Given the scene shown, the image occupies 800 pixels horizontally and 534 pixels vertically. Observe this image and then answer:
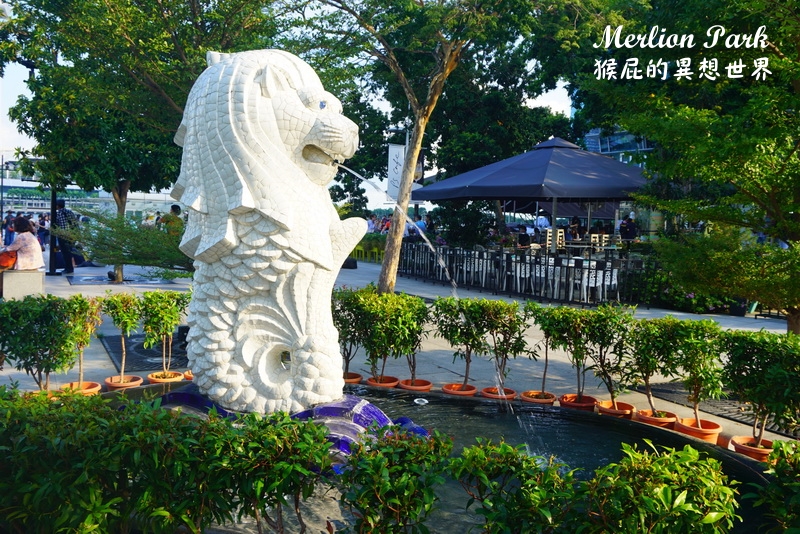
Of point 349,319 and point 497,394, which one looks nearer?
point 497,394

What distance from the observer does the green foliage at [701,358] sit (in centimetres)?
532

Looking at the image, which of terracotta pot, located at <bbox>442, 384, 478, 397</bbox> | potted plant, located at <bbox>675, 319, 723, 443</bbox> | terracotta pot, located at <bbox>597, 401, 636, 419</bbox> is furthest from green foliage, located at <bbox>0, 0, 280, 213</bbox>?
potted plant, located at <bbox>675, 319, 723, 443</bbox>

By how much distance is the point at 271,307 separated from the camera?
4.31 metres

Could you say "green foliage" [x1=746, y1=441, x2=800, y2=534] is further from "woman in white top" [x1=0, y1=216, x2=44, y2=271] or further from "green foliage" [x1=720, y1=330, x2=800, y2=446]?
"woman in white top" [x1=0, y1=216, x2=44, y2=271]

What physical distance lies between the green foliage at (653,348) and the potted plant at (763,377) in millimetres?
432

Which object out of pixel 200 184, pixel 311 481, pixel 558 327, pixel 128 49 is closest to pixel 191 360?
pixel 200 184

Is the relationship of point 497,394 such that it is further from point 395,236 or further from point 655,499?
point 395,236

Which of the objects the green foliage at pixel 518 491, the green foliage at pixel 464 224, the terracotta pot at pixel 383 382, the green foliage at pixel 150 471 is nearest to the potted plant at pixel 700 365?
the terracotta pot at pixel 383 382

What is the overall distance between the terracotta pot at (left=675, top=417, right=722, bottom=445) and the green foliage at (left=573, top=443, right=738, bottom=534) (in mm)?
3158

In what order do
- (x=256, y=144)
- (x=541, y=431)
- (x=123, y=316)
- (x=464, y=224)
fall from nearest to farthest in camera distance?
1. (x=256, y=144)
2. (x=541, y=431)
3. (x=123, y=316)
4. (x=464, y=224)

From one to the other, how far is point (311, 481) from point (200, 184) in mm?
2361

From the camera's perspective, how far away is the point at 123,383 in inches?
249

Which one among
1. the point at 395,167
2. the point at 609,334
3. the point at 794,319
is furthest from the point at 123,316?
the point at 395,167

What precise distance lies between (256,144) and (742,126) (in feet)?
13.7
